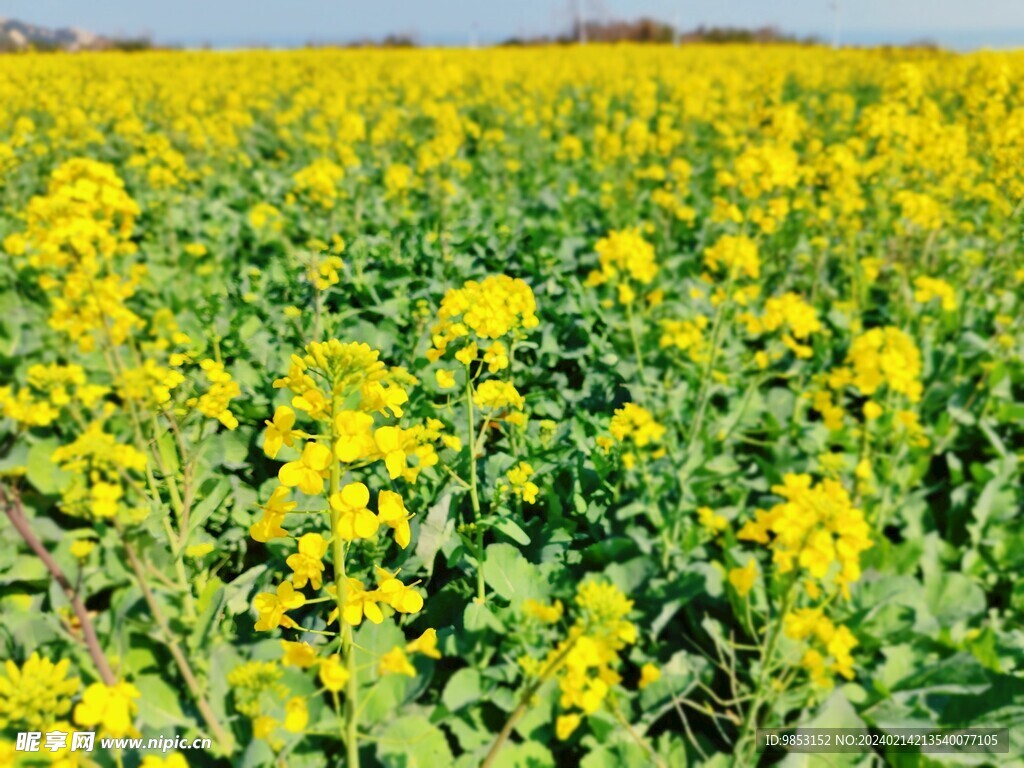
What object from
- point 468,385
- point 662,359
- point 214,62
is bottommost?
point 662,359

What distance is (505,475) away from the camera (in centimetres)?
118

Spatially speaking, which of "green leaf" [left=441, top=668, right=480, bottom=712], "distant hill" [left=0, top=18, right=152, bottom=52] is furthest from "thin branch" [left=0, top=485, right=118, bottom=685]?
"distant hill" [left=0, top=18, right=152, bottom=52]

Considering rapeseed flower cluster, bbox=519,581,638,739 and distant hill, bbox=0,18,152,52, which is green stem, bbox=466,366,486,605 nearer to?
rapeseed flower cluster, bbox=519,581,638,739

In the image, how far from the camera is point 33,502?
5.89 feet

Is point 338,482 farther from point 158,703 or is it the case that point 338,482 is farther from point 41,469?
point 41,469

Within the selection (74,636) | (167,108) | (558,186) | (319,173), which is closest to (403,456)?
(74,636)

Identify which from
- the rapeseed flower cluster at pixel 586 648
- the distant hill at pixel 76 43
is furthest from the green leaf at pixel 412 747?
the distant hill at pixel 76 43

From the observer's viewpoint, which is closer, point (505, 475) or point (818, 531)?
point (505, 475)

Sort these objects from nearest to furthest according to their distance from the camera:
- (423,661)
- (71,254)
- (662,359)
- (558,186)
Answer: (423,661)
(71,254)
(662,359)
(558,186)

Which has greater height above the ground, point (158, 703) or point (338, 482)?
point (338, 482)

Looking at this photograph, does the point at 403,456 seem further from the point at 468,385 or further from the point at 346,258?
the point at 346,258

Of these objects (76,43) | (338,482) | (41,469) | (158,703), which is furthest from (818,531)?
(76,43)

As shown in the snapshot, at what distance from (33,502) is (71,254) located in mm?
681

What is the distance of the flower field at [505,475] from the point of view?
0.88 metres
